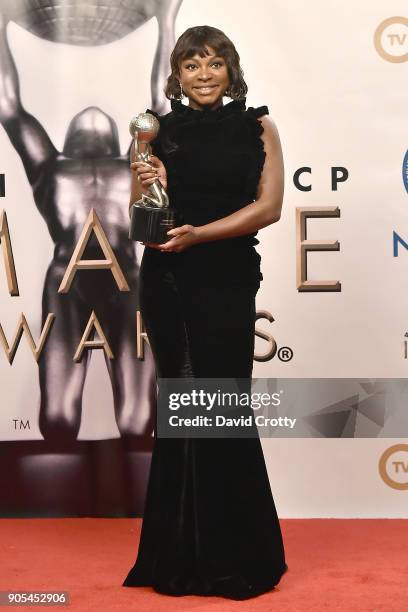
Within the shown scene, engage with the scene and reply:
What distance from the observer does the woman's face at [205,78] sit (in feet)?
7.89

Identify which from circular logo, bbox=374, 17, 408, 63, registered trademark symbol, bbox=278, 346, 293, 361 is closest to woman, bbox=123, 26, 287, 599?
registered trademark symbol, bbox=278, 346, 293, 361

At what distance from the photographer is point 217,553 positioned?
233 centimetres

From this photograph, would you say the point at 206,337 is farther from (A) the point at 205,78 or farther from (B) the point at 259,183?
(A) the point at 205,78

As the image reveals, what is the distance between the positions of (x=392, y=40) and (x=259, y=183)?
3.97 feet

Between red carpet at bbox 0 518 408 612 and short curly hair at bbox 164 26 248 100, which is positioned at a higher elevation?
short curly hair at bbox 164 26 248 100

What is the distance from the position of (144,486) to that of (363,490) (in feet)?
2.67

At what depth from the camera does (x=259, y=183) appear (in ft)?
7.94

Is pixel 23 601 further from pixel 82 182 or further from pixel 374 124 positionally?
pixel 374 124

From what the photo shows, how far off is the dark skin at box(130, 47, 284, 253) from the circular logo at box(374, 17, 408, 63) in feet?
3.43

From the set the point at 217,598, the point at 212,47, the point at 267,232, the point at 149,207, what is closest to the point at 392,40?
the point at 267,232

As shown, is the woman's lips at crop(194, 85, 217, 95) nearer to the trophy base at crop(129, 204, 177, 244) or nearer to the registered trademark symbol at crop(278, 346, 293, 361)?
the trophy base at crop(129, 204, 177, 244)

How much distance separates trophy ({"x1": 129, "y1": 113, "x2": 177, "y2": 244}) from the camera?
91.0 inches

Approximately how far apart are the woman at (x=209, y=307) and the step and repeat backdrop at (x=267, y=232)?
2.98 feet

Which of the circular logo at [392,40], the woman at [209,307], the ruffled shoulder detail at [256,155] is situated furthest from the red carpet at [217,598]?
the circular logo at [392,40]
